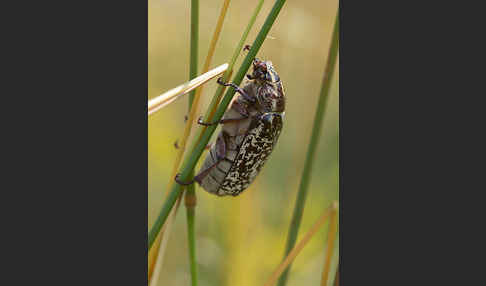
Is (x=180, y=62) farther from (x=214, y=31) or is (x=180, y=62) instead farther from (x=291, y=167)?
(x=291, y=167)

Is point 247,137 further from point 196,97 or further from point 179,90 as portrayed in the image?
point 179,90

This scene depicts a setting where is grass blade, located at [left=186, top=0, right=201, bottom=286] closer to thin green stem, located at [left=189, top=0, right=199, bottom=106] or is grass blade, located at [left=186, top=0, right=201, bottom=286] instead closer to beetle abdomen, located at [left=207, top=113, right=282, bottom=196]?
thin green stem, located at [left=189, top=0, right=199, bottom=106]

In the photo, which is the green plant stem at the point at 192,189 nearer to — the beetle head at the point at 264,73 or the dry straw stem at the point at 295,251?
the dry straw stem at the point at 295,251

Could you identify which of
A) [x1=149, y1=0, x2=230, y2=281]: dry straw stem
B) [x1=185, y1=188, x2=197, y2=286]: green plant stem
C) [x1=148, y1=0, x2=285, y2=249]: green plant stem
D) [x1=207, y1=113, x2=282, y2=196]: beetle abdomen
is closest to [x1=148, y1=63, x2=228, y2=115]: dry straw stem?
[x1=149, y1=0, x2=230, y2=281]: dry straw stem

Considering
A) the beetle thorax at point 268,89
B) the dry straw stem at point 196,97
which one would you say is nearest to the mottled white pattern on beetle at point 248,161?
the beetle thorax at point 268,89

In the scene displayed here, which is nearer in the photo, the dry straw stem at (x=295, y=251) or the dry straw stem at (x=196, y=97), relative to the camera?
the dry straw stem at (x=196, y=97)

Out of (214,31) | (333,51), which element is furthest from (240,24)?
(333,51)
